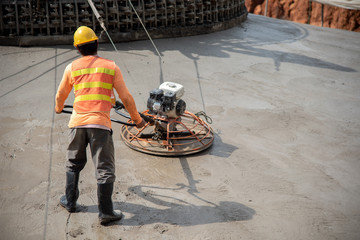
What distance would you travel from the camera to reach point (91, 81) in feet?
12.9

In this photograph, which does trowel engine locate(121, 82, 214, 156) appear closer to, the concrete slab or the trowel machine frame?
the trowel machine frame

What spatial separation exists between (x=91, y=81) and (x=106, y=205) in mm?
1270

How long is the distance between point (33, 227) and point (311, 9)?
23863 mm

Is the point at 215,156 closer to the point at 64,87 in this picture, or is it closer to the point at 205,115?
the point at 205,115

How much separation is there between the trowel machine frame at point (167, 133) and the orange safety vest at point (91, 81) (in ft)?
4.19

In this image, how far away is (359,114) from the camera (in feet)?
23.0

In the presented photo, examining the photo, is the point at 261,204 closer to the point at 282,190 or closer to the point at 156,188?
the point at 282,190

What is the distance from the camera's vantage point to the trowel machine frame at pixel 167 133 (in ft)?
17.7

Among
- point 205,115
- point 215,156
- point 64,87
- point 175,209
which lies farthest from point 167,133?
point 64,87

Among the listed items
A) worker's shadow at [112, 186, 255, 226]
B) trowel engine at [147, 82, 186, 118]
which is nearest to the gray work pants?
worker's shadow at [112, 186, 255, 226]

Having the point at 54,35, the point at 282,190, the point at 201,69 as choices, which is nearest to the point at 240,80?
the point at 201,69

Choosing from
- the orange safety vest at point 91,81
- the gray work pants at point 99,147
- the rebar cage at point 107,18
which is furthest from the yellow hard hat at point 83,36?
the rebar cage at point 107,18

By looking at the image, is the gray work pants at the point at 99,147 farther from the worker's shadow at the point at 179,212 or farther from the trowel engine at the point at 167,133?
the trowel engine at the point at 167,133

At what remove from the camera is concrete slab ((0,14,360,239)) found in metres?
4.16
